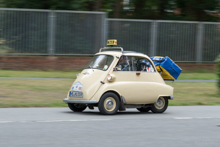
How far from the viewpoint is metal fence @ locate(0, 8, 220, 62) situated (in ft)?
71.6

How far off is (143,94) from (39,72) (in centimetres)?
1061

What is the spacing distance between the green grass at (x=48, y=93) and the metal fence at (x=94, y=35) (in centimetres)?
470

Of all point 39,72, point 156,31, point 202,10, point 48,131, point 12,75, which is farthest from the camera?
point 202,10

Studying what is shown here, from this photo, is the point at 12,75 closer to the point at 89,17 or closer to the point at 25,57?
the point at 25,57

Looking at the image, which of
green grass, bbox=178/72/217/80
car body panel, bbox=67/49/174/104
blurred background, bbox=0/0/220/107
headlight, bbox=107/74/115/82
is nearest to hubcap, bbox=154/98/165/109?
car body panel, bbox=67/49/174/104

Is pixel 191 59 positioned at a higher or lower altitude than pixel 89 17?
lower

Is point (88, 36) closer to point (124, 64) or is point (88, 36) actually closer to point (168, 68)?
point (168, 68)

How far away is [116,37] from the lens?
23656mm

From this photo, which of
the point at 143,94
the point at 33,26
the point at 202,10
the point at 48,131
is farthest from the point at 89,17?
the point at 48,131

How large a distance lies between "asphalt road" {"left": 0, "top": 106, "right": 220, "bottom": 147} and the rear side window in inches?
46.3

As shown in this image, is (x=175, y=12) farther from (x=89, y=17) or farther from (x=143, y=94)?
(x=143, y=94)

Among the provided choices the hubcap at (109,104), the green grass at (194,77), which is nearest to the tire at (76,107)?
the hubcap at (109,104)

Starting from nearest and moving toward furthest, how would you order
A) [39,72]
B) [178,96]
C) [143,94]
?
[143,94], [178,96], [39,72]

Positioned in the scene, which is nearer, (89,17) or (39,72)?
(39,72)
